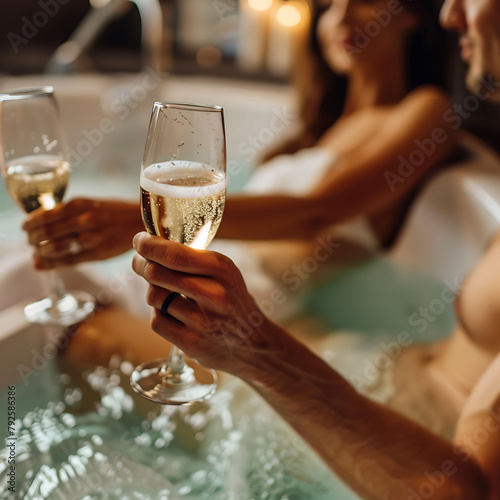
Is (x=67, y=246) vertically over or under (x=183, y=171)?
under

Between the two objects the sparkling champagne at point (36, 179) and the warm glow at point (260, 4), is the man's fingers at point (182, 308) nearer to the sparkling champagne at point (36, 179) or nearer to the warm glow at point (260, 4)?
the sparkling champagne at point (36, 179)

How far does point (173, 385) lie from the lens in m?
0.71

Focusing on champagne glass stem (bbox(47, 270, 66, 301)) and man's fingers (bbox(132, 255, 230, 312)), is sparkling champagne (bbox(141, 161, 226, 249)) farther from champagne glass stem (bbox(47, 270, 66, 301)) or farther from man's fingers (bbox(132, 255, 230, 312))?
champagne glass stem (bbox(47, 270, 66, 301))

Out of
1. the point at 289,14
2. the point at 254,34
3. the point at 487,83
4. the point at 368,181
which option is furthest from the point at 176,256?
the point at 254,34

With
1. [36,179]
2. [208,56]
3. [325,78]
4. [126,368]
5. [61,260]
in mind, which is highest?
[36,179]

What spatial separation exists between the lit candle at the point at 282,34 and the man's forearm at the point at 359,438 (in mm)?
2578

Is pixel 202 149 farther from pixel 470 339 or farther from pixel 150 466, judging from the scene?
pixel 470 339

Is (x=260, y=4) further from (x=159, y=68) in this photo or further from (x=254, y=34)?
(x=159, y=68)

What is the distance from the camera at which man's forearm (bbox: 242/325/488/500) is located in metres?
0.68

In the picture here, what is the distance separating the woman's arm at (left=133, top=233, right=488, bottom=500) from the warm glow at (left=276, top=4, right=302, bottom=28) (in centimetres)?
269

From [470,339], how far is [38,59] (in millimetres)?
3417

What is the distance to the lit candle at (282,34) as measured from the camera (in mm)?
3088

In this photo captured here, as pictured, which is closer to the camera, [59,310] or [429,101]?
[59,310]

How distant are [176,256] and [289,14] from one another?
9.39 feet
